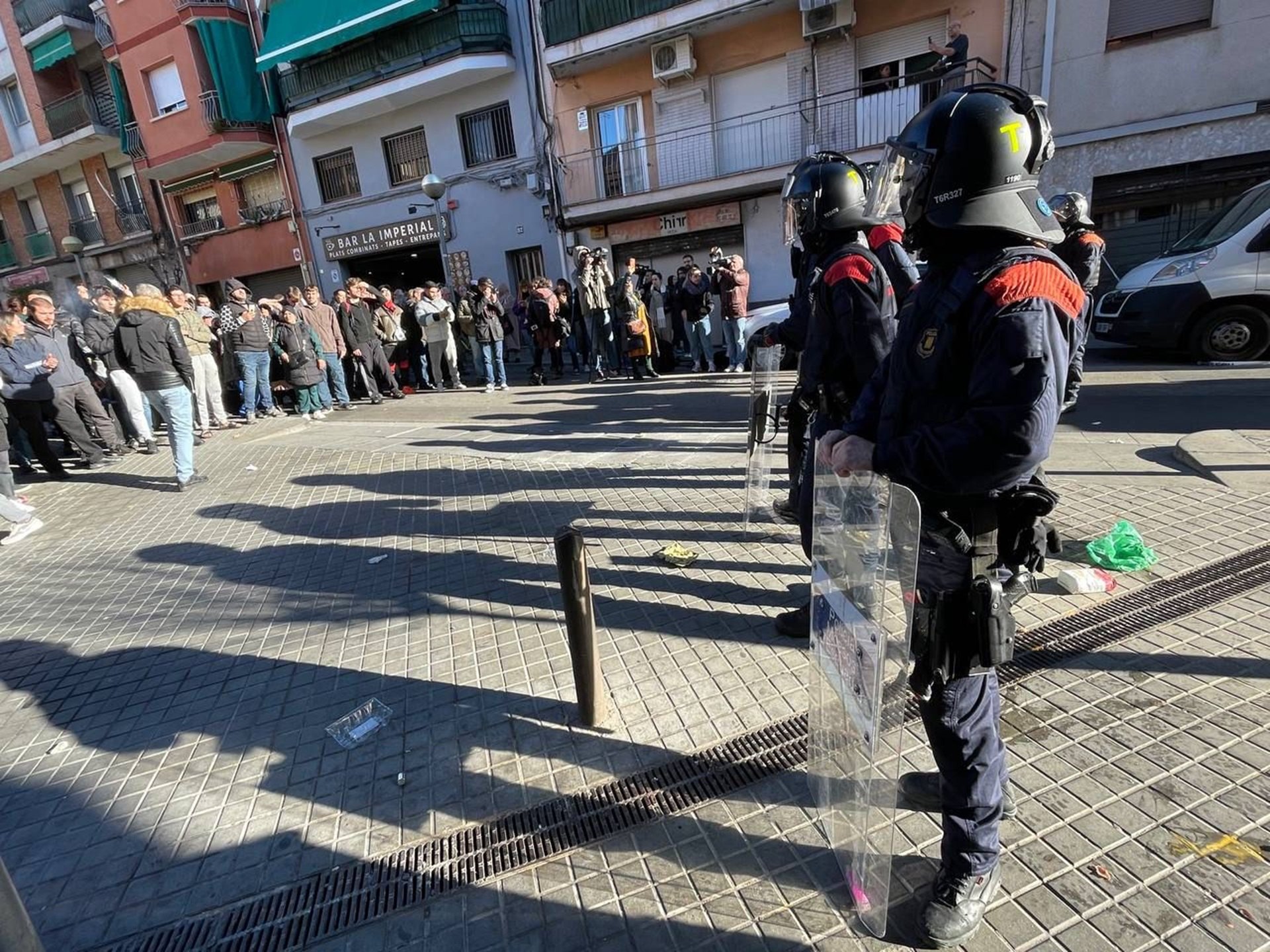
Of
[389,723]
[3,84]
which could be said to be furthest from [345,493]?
[3,84]

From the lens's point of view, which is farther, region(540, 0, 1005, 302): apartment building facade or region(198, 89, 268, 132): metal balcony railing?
region(198, 89, 268, 132): metal balcony railing

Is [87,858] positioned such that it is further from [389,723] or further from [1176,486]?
[1176,486]

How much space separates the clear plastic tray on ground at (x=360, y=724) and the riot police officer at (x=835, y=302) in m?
1.95

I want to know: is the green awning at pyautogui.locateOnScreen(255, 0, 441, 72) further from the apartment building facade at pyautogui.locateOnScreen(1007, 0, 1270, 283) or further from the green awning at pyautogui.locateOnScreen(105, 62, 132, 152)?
the apartment building facade at pyautogui.locateOnScreen(1007, 0, 1270, 283)

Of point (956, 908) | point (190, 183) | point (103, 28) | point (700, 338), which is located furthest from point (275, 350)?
point (103, 28)

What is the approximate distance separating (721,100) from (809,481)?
588 inches

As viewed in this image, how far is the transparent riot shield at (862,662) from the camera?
1.60m

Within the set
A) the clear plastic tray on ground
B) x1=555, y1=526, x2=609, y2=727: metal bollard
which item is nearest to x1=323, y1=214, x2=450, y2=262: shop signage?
the clear plastic tray on ground

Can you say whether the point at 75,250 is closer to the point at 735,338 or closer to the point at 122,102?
the point at 122,102

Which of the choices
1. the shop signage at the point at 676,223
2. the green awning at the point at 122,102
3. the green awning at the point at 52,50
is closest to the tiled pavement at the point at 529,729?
the shop signage at the point at 676,223

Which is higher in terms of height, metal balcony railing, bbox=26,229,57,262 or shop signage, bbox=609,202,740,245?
metal balcony railing, bbox=26,229,57,262

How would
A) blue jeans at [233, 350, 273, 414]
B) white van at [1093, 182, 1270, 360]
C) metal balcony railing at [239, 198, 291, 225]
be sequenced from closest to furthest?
white van at [1093, 182, 1270, 360]
blue jeans at [233, 350, 273, 414]
metal balcony railing at [239, 198, 291, 225]

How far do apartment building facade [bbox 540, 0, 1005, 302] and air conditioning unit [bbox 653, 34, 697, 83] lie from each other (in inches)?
1.2

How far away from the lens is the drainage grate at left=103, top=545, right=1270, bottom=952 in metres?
2.03
